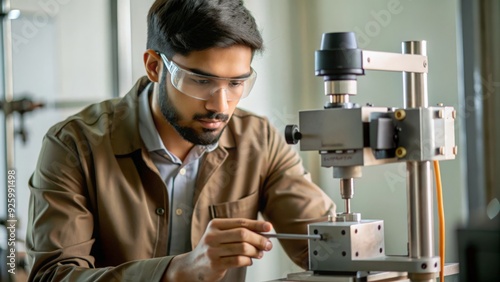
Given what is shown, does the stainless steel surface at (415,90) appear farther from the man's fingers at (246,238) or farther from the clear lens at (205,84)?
the clear lens at (205,84)

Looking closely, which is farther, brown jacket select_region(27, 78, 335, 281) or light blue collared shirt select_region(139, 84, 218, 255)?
light blue collared shirt select_region(139, 84, 218, 255)

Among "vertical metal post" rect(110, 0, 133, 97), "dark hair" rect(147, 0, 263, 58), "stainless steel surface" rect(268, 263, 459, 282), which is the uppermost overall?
"vertical metal post" rect(110, 0, 133, 97)

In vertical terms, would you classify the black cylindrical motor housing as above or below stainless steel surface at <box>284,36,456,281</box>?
above

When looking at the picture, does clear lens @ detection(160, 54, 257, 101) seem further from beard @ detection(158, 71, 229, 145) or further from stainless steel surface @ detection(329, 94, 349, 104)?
stainless steel surface @ detection(329, 94, 349, 104)

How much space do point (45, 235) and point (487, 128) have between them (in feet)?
5.55

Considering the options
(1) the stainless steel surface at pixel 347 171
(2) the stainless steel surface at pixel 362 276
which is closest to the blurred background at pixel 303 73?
(2) the stainless steel surface at pixel 362 276

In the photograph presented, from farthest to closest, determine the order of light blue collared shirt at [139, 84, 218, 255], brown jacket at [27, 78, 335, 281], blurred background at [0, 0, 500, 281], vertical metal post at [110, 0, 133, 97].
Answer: vertical metal post at [110, 0, 133, 97], blurred background at [0, 0, 500, 281], light blue collared shirt at [139, 84, 218, 255], brown jacket at [27, 78, 335, 281]

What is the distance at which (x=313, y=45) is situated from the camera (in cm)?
369

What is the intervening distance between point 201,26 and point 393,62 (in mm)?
678

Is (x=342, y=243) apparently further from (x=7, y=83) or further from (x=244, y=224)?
(x=7, y=83)

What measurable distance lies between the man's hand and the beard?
47cm

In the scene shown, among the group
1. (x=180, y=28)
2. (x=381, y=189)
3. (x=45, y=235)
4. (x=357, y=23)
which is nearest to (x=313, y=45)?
(x=357, y=23)

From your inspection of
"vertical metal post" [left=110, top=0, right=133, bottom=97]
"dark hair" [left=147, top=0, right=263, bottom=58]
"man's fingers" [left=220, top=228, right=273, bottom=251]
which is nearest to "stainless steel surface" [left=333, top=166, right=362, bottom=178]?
"man's fingers" [left=220, top=228, right=273, bottom=251]

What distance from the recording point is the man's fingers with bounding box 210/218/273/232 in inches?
63.5
